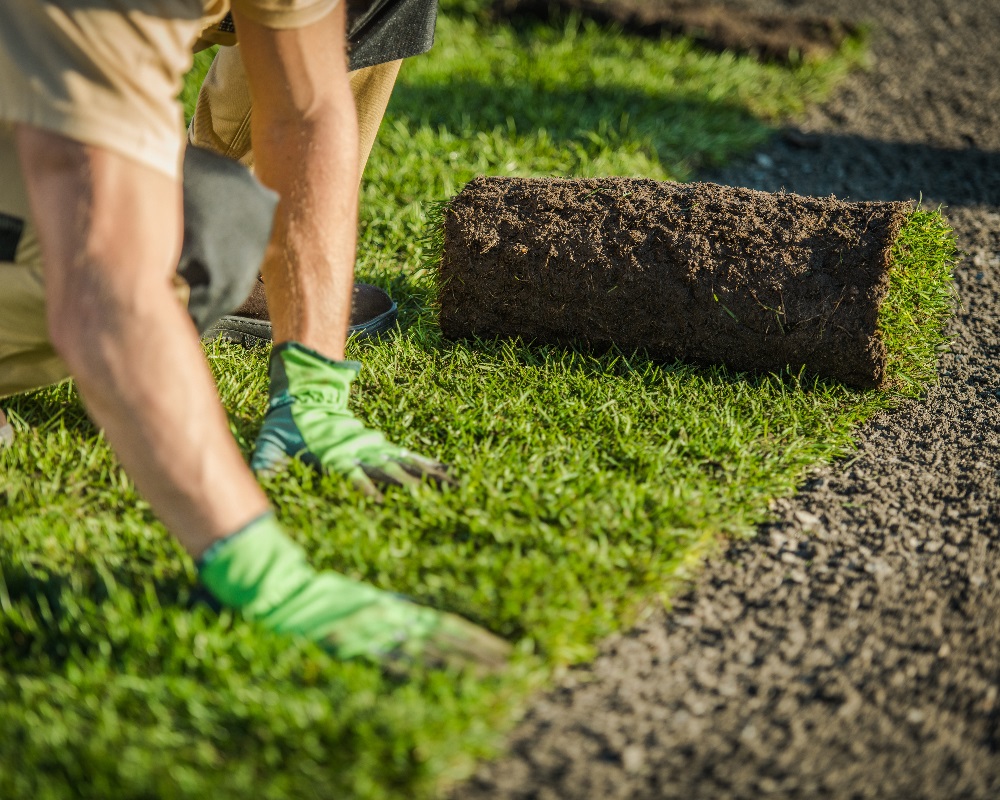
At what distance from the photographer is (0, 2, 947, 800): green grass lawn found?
1539 mm

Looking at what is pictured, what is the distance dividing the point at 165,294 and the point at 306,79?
837 millimetres

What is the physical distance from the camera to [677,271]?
2730 millimetres

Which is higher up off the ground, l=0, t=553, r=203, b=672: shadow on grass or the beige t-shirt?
the beige t-shirt

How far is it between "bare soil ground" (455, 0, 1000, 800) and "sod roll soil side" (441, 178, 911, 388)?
1.16ft

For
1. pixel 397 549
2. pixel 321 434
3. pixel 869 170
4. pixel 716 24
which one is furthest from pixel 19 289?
pixel 716 24

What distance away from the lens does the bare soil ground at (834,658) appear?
1.59m

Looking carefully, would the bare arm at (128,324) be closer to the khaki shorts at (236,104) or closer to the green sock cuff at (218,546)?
the green sock cuff at (218,546)

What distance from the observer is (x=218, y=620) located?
1748mm

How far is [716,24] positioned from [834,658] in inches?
187

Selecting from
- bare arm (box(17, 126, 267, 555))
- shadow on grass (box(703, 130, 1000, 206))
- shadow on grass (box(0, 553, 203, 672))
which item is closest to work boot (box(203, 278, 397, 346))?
shadow on grass (box(0, 553, 203, 672))

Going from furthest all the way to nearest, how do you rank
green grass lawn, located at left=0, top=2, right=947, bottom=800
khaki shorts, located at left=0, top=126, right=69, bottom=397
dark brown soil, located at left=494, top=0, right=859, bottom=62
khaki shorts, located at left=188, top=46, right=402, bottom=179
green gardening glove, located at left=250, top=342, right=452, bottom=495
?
dark brown soil, located at left=494, top=0, right=859, bottom=62 < khaki shorts, located at left=188, top=46, right=402, bottom=179 < green gardening glove, located at left=250, top=342, right=452, bottom=495 < khaki shorts, located at left=0, top=126, right=69, bottom=397 < green grass lawn, located at left=0, top=2, right=947, bottom=800

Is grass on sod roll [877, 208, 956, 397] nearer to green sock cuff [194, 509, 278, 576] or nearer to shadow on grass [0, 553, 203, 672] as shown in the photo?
green sock cuff [194, 509, 278, 576]

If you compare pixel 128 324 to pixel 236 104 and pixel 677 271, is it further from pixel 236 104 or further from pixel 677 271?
pixel 677 271

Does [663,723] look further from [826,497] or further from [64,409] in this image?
[64,409]
